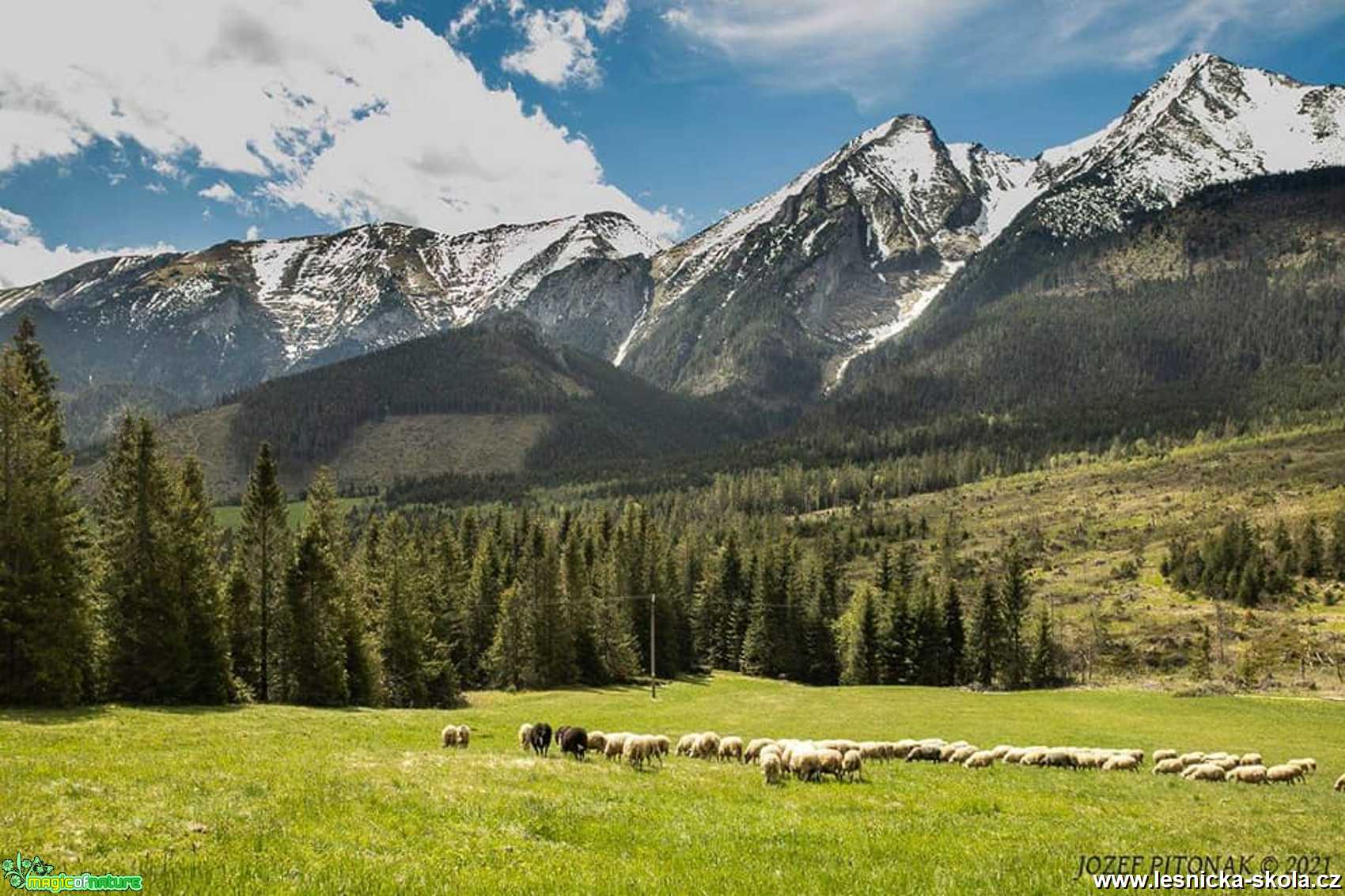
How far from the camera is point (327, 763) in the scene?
76.4 feet

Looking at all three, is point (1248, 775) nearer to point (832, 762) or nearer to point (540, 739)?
point (832, 762)

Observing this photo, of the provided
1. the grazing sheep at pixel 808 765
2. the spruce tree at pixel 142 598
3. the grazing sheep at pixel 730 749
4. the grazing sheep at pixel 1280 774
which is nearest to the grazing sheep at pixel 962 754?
the grazing sheep at pixel 730 749

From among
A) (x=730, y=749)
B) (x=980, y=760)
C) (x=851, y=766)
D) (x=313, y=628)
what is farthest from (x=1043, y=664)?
(x=313, y=628)

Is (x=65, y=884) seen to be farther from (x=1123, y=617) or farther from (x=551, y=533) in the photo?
(x=1123, y=617)

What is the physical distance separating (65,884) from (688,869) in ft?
29.2

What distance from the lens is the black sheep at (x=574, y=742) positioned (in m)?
31.6

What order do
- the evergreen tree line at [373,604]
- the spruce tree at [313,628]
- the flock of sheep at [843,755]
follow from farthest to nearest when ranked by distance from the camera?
the spruce tree at [313,628], the evergreen tree line at [373,604], the flock of sheep at [843,755]

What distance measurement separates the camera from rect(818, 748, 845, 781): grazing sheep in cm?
2769

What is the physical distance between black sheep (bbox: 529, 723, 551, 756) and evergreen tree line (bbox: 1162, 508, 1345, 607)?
156499 millimetres

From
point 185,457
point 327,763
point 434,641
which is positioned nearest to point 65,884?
point 327,763

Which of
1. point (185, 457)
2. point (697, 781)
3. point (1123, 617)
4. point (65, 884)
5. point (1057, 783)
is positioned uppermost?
point (185, 457)

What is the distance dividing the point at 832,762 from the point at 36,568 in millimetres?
38886

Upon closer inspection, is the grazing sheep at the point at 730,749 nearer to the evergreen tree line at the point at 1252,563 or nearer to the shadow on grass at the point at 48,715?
the shadow on grass at the point at 48,715

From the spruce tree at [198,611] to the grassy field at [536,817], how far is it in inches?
376
